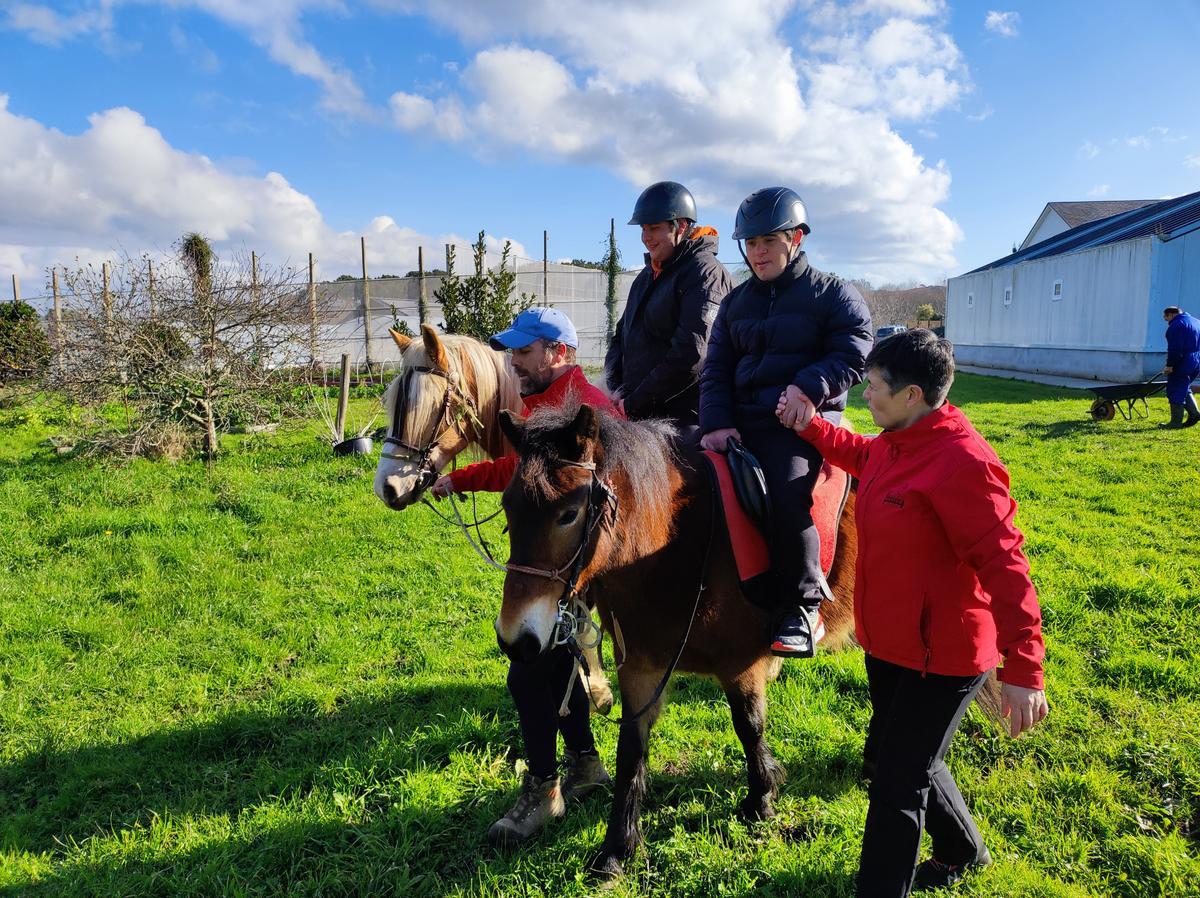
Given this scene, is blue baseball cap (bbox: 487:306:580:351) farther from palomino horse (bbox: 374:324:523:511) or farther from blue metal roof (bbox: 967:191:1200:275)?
blue metal roof (bbox: 967:191:1200:275)

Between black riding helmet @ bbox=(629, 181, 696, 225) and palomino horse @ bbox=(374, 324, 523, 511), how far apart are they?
1206 mm

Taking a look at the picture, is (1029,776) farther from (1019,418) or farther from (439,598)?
(1019,418)

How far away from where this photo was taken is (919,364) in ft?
7.57

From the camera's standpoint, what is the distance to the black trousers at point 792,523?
9.13 feet

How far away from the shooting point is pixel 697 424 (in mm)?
3812

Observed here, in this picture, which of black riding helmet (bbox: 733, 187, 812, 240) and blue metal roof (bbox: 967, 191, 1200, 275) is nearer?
black riding helmet (bbox: 733, 187, 812, 240)

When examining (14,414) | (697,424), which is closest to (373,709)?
(697,424)

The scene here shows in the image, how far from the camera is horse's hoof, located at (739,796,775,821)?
3.17 m

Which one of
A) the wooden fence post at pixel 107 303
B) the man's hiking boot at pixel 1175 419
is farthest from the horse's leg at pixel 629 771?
the man's hiking boot at pixel 1175 419

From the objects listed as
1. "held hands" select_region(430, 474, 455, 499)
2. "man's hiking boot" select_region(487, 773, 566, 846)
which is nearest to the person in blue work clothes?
"man's hiking boot" select_region(487, 773, 566, 846)

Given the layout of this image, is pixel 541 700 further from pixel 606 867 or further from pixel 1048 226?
pixel 1048 226

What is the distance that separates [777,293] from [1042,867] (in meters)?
2.73

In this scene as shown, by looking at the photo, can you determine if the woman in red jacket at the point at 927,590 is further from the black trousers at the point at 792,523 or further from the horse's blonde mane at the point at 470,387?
the horse's blonde mane at the point at 470,387

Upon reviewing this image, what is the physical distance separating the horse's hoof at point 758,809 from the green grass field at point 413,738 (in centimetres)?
5
